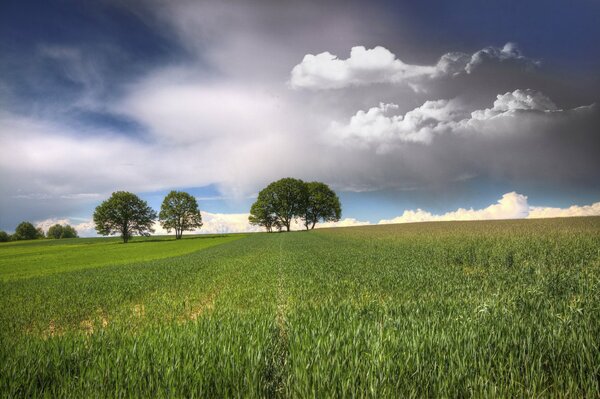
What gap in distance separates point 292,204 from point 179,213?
40423 mm

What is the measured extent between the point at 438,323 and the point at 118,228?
108948mm

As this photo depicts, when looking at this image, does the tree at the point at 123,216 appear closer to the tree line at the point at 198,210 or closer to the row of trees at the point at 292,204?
the tree line at the point at 198,210

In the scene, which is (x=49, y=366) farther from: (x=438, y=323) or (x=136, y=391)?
(x=438, y=323)

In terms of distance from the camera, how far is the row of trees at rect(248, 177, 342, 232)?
106562 millimetres

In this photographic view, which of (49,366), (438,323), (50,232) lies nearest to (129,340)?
(49,366)

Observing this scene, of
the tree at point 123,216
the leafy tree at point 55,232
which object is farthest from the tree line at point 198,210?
the leafy tree at point 55,232

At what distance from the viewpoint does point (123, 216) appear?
9631 cm

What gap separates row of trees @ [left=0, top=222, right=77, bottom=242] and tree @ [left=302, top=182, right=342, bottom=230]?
12272cm

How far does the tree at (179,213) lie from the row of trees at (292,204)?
2056 centimetres

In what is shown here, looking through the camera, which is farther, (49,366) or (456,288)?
(456,288)

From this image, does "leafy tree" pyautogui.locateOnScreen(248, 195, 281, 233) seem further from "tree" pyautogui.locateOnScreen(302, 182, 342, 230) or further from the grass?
the grass

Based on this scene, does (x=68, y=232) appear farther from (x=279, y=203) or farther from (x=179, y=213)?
(x=279, y=203)

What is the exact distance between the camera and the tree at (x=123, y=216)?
309 ft

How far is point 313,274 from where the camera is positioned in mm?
14117
